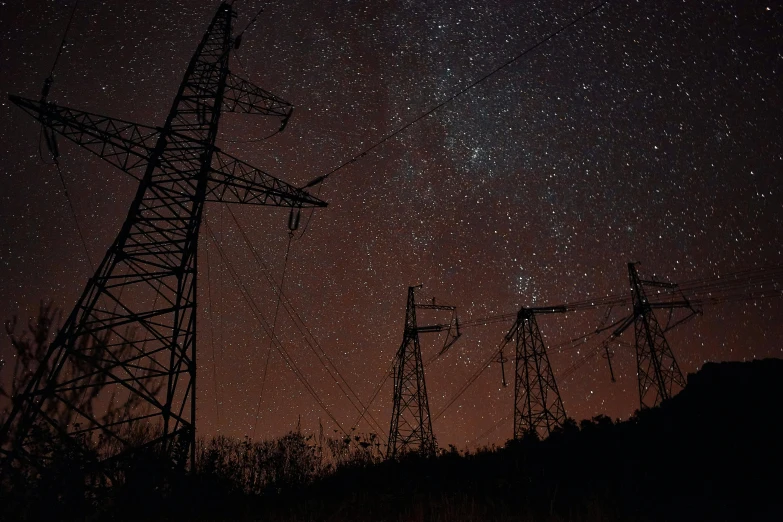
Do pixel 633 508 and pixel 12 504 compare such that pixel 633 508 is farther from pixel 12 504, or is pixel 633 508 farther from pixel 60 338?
pixel 60 338

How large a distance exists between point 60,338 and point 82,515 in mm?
3527

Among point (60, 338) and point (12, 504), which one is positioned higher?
point (60, 338)

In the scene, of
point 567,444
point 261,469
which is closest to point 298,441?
point 261,469

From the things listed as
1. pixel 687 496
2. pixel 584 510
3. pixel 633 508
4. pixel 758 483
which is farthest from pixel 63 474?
pixel 758 483

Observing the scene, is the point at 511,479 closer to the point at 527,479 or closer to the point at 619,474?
the point at 527,479

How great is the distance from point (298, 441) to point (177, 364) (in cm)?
370

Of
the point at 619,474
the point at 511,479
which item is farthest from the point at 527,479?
the point at 619,474

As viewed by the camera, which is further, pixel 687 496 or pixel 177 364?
pixel 177 364

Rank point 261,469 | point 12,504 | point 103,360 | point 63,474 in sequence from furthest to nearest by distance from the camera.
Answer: point 261,469
point 103,360
point 63,474
point 12,504

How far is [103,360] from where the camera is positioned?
11.4 metres

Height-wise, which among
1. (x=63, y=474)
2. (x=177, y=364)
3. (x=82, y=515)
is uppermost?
(x=177, y=364)

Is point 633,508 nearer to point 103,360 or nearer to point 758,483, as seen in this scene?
point 758,483

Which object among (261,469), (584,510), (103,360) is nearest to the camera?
(584,510)

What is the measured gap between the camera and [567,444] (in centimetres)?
1173
